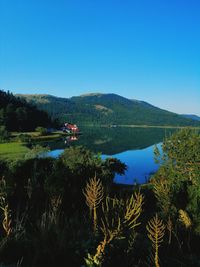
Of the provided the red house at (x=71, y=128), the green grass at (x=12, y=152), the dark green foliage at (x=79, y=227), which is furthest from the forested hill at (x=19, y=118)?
the dark green foliage at (x=79, y=227)

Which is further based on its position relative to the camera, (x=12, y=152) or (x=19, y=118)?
(x=19, y=118)

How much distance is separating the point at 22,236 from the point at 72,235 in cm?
139

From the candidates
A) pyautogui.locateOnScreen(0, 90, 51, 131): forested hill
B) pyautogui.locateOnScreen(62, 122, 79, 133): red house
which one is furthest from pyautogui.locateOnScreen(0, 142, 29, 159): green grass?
pyautogui.locateOnScreen(62, 122, 79, 133): red house

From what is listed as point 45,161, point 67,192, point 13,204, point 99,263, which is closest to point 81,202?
point 67,192

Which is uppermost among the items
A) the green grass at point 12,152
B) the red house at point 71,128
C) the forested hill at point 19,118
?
the forested hill at point 19,118

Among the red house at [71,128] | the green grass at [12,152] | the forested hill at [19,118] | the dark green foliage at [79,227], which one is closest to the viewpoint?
the dark green foliage at [79,227]

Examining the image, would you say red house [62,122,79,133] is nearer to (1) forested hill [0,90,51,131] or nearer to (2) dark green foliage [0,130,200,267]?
(1) forested hill [0,90,51,131]

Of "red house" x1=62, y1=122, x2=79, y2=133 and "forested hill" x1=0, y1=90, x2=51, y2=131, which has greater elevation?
"forested hill" x1=0, y1=90, x2=51, y2=131

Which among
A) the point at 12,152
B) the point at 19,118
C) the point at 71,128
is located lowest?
the point at 12,152

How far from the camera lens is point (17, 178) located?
22906 millimetres

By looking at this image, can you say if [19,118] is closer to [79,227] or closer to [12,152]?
[12,152]

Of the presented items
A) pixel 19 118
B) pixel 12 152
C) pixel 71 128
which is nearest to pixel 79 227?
pixel 12 152

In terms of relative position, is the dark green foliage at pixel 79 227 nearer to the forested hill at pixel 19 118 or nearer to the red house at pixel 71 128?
the forested hill at pixel 19 118

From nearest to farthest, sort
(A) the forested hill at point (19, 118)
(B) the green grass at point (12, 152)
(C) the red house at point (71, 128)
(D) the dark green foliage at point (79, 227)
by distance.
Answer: (D) the dark green foliage at point (79, 227)
(B) the green grass at point (12, 152)
(A) the forested hill at point (19, 118)
(C) the red house at point (71, 128)
